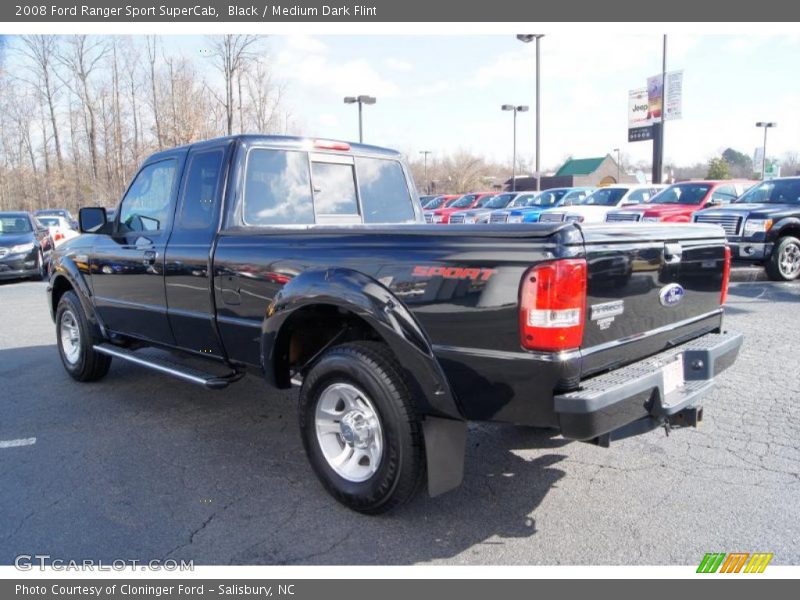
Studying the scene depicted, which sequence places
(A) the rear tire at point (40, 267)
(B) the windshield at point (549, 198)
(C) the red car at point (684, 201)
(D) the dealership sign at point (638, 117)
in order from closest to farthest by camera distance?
(C) the red car at point (684, 201) < (A) the rear tire at point (40, 267) < (B) the windshield at point (549, 198) < (D) the dealership sign at point (638, 117)

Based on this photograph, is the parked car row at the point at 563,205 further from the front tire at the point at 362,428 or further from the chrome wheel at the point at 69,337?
the front tire at the point at 362,428

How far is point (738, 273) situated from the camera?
1140 cm

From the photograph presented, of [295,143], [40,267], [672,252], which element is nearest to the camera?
[672,252]

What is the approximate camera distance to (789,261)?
34.9ft

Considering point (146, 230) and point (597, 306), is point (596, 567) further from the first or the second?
point (146, 230)

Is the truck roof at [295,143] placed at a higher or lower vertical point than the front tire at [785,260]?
higher

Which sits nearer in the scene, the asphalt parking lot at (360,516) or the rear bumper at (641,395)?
the rear bumper at (641,395)

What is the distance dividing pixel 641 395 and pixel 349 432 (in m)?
1.45

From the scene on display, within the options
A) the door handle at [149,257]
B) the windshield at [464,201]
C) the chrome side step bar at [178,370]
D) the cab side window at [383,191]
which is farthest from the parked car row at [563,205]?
the door handle at [149,257]

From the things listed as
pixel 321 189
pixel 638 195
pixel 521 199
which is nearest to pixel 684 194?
pixel 638 195

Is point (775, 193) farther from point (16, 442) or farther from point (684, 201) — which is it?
point (16, 442)

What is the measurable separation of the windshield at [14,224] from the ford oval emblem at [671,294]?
15188 millimetres

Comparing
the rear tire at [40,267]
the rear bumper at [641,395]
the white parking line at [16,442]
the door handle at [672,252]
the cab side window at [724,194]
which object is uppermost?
the cab side window at [724,194]

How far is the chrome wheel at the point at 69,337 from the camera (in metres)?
5.89
